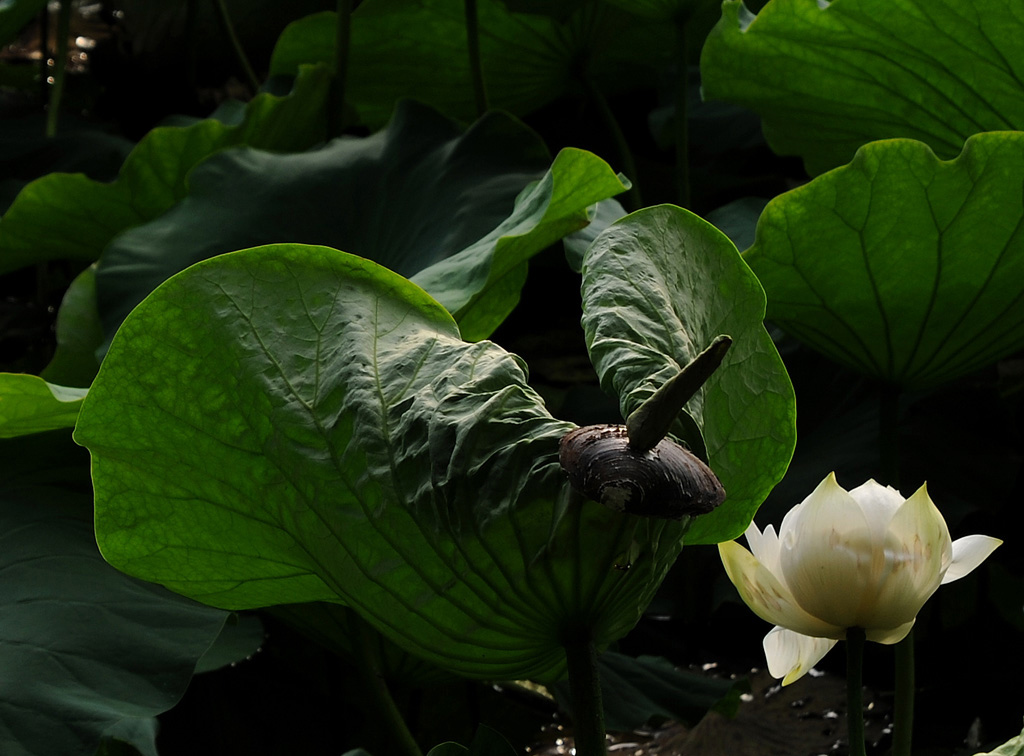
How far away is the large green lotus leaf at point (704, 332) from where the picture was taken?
17.1 inches

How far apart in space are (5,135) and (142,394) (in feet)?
4.50

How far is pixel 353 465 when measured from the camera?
42 cm

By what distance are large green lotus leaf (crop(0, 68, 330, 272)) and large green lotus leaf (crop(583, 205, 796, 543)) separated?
72 centimetres

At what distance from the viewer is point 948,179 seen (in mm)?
674

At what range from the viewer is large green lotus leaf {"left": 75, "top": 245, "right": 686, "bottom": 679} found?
0.39m

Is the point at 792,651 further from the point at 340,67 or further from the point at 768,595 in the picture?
the point at 340,67

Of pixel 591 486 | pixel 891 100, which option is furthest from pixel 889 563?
pixel 891 100

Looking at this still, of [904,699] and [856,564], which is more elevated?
[856,564]

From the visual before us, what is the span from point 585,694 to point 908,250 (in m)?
0.42

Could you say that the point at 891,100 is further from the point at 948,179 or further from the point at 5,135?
the point at 5,135

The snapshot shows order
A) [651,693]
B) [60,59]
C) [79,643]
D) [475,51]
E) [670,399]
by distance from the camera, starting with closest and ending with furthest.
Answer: [670,399] < [79,643] < [651,693] < [475,51] < [60,59]

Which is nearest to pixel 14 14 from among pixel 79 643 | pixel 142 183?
pixel 142 183

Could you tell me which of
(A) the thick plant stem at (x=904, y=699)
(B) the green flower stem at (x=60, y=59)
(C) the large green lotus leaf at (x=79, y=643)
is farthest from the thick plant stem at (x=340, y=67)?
(A) the thick plant stem at (x=904, y=699)

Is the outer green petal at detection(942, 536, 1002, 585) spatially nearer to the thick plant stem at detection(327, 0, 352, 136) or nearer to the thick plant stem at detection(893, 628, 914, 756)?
the thick plant stem at detection(893, 628, 914, 756)
